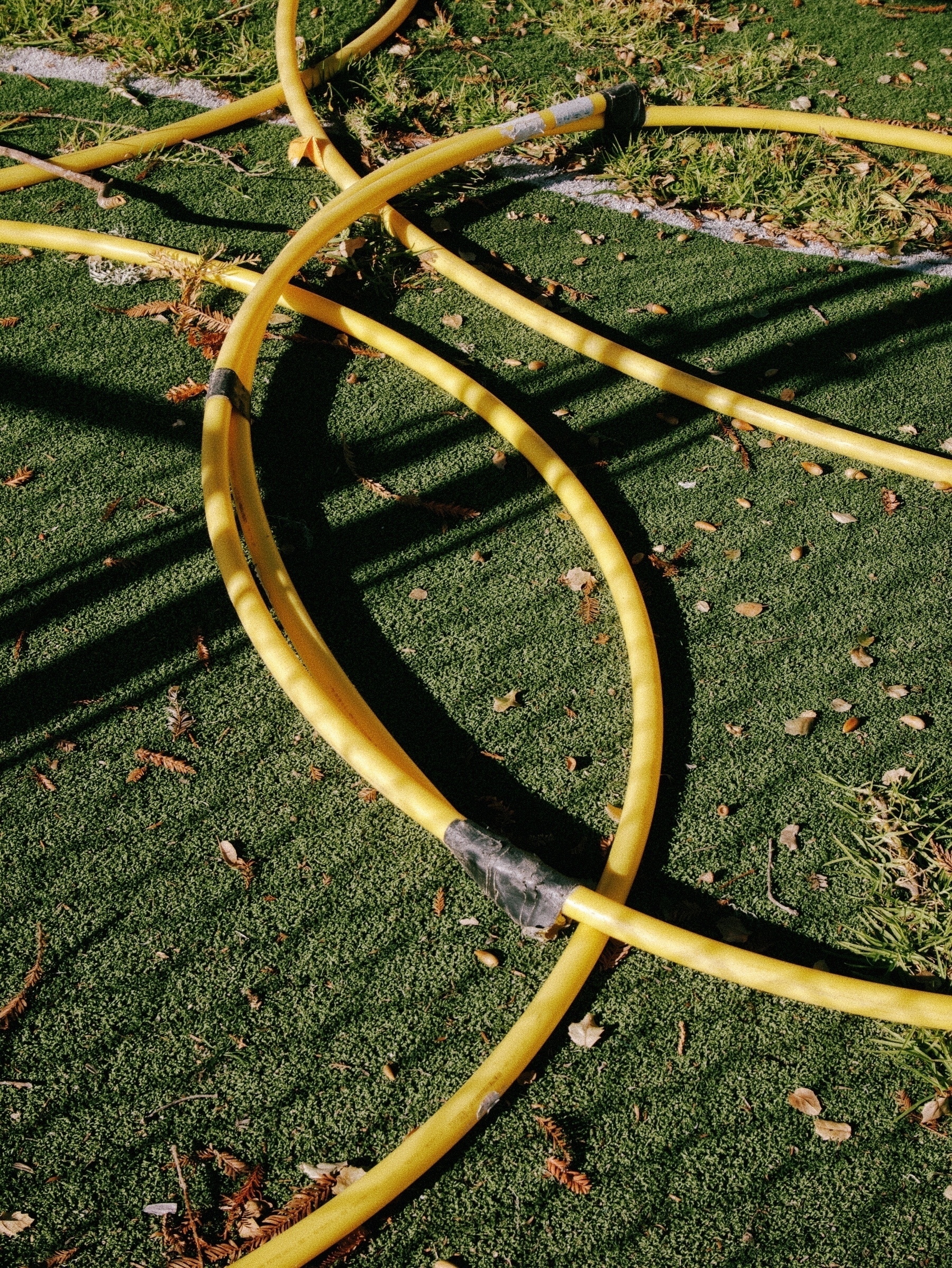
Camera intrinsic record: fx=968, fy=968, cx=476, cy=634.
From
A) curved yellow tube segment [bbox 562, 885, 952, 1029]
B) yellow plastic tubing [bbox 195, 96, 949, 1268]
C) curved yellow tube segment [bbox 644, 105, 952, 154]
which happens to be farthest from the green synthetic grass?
curved yellow tube segment [bbox 644, 105, 952, 154]

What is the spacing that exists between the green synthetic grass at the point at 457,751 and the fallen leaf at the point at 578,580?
0.04 metres

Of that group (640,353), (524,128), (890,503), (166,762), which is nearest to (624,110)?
(524,128)

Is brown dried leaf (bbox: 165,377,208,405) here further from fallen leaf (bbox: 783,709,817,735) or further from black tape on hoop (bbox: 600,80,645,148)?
fallen leaf (bbox: 783,709,817,735)

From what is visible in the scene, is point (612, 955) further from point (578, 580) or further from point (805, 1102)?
point (578, 580)

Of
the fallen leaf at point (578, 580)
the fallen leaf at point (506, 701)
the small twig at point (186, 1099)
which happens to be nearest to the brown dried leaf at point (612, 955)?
the fallen leaf at point (506, 701)

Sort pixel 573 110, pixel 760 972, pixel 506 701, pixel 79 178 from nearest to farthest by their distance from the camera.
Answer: pixel 760 972 → pixel 506 701 → pixel 573 110 → pixel 79 178

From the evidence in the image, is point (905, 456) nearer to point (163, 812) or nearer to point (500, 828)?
point (500, 828)

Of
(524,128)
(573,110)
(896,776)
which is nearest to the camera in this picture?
(896,776)

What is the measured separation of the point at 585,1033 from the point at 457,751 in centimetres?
99

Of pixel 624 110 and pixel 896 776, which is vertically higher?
pixel 624 110

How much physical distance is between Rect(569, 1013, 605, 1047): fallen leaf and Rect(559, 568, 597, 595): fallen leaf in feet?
5.20

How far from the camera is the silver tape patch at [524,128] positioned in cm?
483

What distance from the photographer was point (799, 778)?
10.4 ft

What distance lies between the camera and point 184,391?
4.27m
